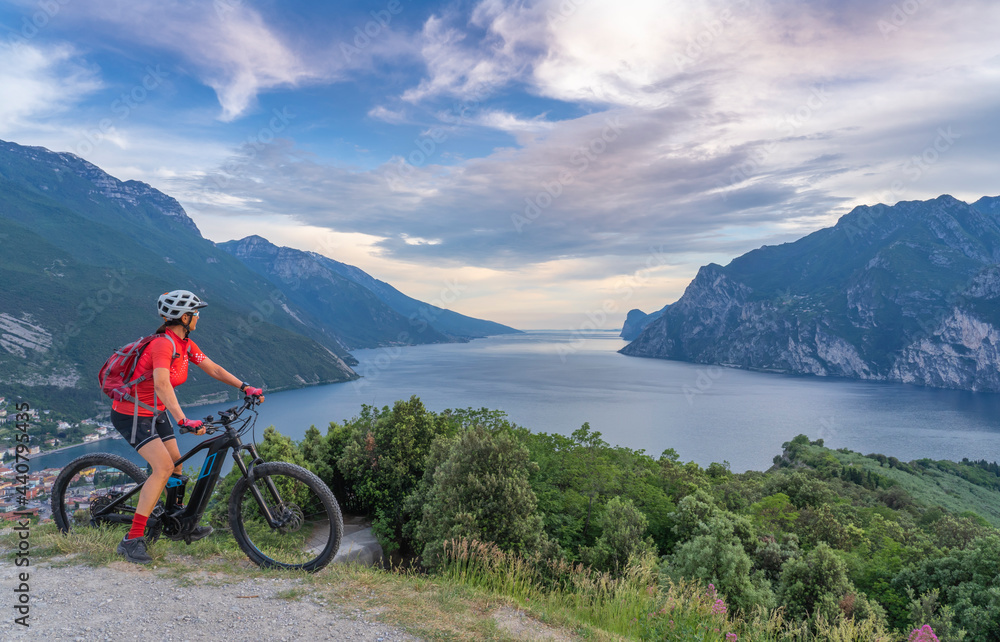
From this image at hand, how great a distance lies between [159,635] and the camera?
4.38 meters

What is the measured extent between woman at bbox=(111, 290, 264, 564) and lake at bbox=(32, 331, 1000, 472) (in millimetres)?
70298

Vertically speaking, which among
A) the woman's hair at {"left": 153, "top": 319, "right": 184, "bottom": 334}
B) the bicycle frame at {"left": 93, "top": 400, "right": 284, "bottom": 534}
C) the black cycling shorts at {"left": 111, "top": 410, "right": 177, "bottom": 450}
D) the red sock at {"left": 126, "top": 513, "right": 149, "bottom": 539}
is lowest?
the red sock at {"left": 126, "top": 513, "right": 149, "bottom": 539}

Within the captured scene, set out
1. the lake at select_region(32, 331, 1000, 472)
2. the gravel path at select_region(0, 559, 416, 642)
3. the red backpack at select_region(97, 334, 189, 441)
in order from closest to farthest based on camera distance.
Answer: the gravel path at select_region(0, 559, 416, 642)
the red backpack at select_region(97, 334, 189, 441)
the lake at select_region(32, 331, 1000, 472)

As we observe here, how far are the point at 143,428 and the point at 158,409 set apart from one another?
0.89 feet

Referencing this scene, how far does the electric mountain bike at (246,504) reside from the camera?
571 cm

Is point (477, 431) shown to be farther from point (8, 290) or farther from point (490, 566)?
point (8, 290)

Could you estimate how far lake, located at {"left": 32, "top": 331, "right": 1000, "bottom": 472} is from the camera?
92.2 meters

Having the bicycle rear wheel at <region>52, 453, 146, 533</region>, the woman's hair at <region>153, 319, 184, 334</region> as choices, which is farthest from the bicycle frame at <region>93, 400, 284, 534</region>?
the woman's hair at <region>153, 319, 184, 334</region>

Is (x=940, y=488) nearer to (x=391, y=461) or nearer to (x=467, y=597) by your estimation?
(x=391, y=461)

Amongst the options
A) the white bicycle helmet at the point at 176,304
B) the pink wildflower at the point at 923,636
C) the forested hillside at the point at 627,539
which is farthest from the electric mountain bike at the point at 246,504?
the pink wildflower at the point at 923,636

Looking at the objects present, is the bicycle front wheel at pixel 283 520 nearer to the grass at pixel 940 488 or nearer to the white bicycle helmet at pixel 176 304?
the white bicycle helmet at pixel 176 304

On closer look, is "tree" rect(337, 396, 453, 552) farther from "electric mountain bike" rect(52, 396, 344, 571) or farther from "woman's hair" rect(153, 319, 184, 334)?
"woman's hair" rect(153, 319, 184, 334)

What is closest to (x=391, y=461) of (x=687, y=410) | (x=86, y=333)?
(x=687, y=410)

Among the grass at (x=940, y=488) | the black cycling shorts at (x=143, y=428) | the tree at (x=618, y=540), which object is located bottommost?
the grass at (x=940, y=488)
